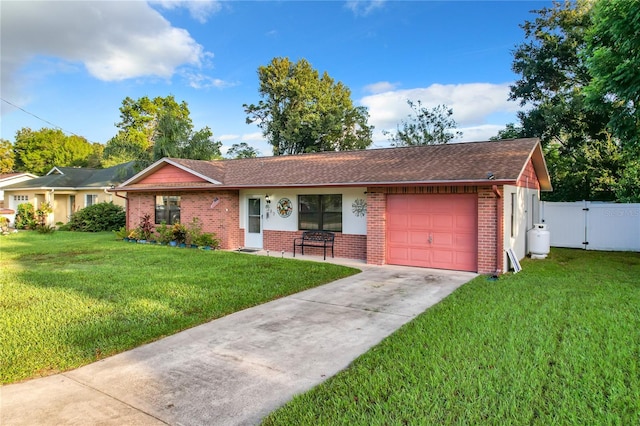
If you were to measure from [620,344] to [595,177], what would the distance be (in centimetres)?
1550

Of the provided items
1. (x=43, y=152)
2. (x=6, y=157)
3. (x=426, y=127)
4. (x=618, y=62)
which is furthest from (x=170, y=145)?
(x=6, y=157)

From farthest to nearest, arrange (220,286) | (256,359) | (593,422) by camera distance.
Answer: (220,286)
(256,359)
(593,422)

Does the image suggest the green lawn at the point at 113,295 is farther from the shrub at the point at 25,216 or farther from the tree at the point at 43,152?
the tree at the point at 43,152

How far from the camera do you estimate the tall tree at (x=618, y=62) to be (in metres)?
7.89

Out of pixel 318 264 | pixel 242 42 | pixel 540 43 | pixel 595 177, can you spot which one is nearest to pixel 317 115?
pixel 242 42

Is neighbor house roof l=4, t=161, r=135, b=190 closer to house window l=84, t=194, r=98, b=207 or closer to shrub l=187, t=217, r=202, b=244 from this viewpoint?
house window l=84, t=194, r=98, b=207

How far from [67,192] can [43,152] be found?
105 ft

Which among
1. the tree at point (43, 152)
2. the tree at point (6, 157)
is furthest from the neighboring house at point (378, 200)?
the tree at point (6, 157)

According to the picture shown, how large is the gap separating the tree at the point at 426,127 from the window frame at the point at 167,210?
864 inches

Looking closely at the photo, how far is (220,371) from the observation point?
4035 millimetres

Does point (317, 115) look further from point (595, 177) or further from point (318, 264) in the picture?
point (318, 264)

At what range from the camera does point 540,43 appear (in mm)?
20047

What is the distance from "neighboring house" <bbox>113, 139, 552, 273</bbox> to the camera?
938 centimetres

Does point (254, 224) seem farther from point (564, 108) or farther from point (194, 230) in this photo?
point (564, 108)
